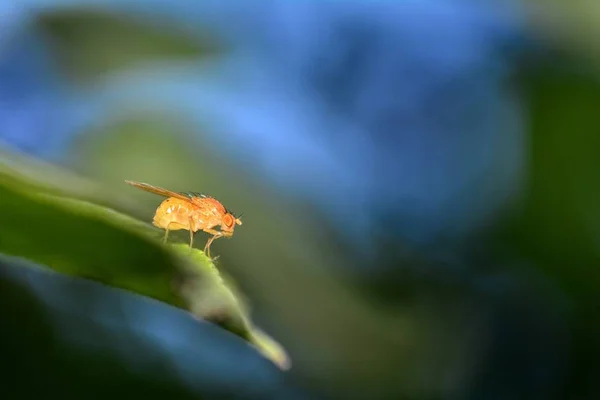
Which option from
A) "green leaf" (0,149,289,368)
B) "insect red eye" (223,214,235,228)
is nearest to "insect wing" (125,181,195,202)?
"insect red eye" (223,214,235,228)

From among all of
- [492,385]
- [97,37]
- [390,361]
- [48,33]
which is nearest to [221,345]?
[390,361]

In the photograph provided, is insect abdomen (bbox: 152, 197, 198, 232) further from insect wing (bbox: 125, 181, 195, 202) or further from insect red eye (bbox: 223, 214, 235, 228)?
insect red eye (bbox: 223, 214, 235, 228)

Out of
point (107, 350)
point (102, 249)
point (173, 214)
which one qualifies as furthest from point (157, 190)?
point (102, 249)

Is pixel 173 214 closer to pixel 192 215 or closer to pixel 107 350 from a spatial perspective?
pixel 192 215

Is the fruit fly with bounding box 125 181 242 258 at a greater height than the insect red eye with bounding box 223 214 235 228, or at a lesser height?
lesser

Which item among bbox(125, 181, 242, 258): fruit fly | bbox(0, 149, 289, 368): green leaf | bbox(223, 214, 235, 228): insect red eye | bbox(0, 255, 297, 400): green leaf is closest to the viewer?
bbox(0, 149, 289, 368): green leaf

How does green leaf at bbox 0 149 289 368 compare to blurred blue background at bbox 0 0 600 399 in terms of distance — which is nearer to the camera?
green leaf at bbox 0 149 289 368

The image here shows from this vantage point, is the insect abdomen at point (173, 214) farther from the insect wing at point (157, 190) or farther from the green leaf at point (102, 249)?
the green leaf at point (102, 249)
